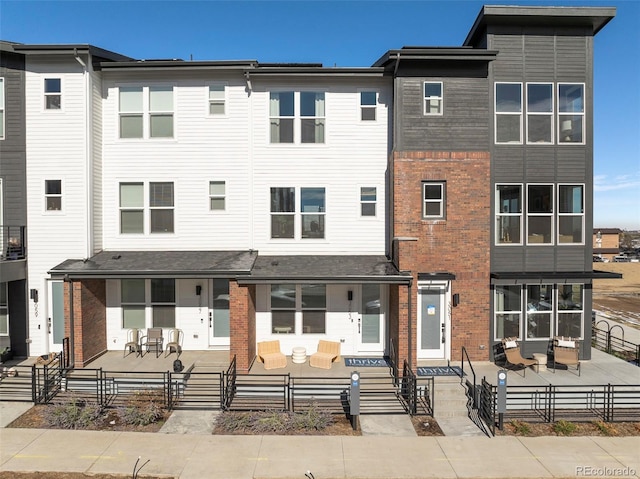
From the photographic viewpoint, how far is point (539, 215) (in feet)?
39.0

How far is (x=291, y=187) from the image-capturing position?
40.6 ft

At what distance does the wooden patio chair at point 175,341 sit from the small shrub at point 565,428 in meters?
10.6

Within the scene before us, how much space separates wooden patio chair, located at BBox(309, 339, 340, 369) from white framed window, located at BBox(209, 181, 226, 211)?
5.62 metres

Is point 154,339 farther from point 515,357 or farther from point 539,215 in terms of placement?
point 539,215

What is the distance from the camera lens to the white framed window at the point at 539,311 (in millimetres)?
11867

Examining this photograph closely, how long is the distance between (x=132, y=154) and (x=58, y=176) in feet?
7.64

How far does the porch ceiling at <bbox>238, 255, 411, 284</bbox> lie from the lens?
10383mm

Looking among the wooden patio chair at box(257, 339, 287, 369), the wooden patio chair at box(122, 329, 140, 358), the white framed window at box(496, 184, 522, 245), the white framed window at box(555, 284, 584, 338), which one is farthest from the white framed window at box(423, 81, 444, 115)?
the wooden patio chair at box(122, 329, 140, 358)

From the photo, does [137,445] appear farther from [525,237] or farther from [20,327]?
[525,237]

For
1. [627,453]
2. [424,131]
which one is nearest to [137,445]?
[627,453]

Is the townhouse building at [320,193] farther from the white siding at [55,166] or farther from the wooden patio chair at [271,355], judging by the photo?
the wooden patio chair at [271,355]

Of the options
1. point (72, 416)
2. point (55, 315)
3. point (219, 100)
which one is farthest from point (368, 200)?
point (55, 315)

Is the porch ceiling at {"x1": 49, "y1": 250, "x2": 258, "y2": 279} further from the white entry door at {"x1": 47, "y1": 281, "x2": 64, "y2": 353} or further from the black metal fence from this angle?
the black metal fence

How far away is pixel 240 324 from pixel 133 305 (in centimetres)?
443
